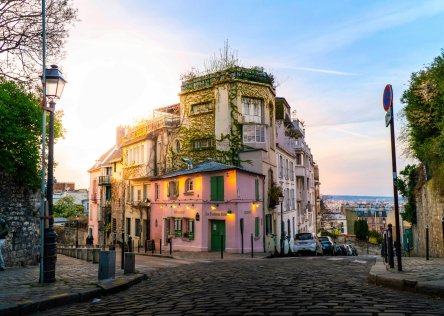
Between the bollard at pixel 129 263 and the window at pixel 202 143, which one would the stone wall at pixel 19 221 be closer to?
the bollard at pixel 129 263

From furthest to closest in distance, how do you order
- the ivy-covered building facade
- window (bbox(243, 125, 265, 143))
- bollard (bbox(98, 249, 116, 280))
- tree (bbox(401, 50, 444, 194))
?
window (bbox(243, 125, 265, 143))
the ivy-covered building facade
tree (bbox(401, 50, 444, 194))
bollard (bbox(98, 249, 116, 280))

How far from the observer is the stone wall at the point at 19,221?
15555mm

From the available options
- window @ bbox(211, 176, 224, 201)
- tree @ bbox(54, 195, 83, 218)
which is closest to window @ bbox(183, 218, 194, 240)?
window @ bbox(211, 176, 224, 201)

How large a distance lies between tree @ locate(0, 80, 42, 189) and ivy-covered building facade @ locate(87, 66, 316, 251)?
43.5 ft

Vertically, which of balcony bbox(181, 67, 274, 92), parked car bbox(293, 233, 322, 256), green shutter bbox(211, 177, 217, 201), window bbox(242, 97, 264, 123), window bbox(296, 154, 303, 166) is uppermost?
balcony bbox(181, 67, 274, 92)

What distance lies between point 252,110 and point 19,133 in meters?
20.5

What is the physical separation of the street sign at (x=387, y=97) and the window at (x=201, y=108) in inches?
941

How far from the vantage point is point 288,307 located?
18.1 ft

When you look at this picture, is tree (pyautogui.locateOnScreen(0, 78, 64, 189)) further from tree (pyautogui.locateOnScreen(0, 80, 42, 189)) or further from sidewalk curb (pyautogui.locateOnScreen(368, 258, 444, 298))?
sidewalk curb (pyautogui.locateOnScreen(368, 258, 444, 298))

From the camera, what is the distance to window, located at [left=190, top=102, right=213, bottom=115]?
33125mm

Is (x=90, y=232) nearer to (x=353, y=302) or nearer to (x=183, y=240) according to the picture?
(x=183, y=240)

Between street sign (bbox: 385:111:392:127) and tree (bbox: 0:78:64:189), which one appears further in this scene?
tree (bbox: 0:78:64:189)

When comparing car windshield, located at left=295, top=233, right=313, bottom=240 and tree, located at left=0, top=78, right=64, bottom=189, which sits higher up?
tree, located at left=0, top=78, right=64, bottom=189

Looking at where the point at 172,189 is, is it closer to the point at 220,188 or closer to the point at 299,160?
the point at 220,188
